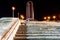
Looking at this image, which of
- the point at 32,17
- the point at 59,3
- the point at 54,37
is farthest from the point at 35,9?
the point at 54,37

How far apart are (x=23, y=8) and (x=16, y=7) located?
0.58 metres

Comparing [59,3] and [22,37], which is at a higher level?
[59,3]

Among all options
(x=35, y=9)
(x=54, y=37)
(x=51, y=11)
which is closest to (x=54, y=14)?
(x=51, y=11)

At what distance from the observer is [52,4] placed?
42.5 feet

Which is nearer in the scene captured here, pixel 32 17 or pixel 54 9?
pixel 32 17

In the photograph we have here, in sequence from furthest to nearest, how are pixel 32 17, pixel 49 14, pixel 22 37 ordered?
1. pixel 49 14
2. pixel 32 17
3. pixel 22 37

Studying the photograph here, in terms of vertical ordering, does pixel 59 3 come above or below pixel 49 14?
above

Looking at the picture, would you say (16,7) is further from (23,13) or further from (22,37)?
(22,37)

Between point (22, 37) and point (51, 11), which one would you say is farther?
point (51, 11)

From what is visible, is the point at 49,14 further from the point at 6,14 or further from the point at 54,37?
the point at 54,37

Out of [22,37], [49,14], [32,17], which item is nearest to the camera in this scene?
[22,37]

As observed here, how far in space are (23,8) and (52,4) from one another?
252cm

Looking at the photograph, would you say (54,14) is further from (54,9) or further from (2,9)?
(2,9)

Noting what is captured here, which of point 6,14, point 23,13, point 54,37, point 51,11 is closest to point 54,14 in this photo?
point 51,11
